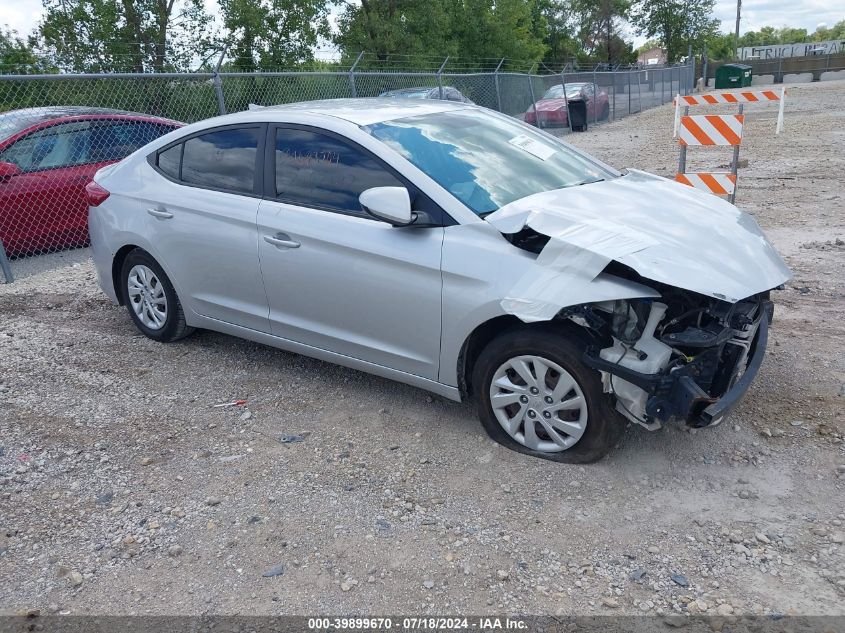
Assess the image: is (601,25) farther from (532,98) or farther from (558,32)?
(532,98)

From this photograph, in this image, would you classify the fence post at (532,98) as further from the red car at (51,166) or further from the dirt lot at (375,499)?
the dirt lot at (375,499)

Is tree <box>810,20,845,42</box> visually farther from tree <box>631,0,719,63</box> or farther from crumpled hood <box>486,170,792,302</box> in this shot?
crumpled hood <box>486,170,792,302</box>

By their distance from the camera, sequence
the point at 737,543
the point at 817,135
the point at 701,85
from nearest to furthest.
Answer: the point at 737,543
the point at 817,135
the point at 701,85

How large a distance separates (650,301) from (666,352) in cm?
25

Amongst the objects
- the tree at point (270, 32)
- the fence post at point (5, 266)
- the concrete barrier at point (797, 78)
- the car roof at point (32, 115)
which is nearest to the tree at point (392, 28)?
the tree at point (270, 32)

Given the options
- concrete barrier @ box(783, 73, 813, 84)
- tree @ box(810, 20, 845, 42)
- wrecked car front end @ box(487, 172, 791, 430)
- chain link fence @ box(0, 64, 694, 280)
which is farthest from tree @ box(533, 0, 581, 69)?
tree @ box(810, 20, 845, 42)

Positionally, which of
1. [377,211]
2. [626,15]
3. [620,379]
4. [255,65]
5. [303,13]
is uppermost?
[626,15]

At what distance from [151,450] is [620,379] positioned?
2535 millimetres

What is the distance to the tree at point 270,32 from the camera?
21.5m

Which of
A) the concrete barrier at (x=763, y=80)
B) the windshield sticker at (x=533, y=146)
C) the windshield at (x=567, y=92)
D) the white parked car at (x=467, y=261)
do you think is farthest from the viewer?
the concrete barrier at (x=763, y=80)

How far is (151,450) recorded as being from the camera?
13.7ft

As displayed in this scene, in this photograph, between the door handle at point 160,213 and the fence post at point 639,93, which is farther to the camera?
the fence post at point 639,93

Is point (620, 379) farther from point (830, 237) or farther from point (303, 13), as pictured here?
point (303, 13)

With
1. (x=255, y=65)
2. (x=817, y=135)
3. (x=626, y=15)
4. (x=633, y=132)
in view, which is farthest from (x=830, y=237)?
(x=626, y=15)
